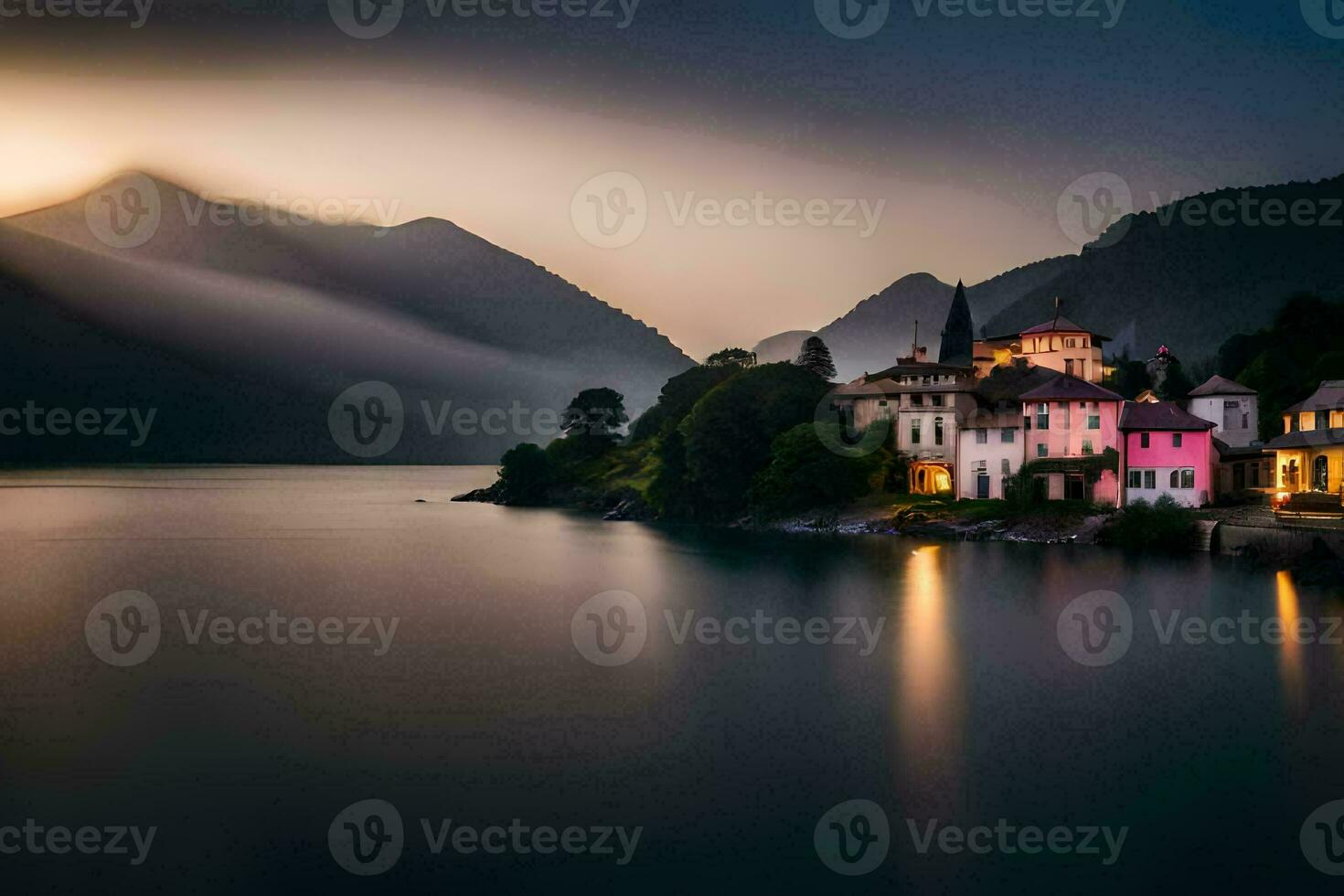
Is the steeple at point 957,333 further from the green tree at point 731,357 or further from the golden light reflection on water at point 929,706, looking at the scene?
the golden light reflection on water at point 929,706

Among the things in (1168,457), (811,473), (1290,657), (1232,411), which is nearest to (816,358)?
(811,473)

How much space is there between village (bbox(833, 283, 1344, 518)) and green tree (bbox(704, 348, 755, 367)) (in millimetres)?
56301

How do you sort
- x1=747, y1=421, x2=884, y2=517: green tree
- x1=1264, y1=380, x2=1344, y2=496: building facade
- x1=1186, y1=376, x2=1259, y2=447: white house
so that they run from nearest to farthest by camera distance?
x1=1264, y1=380, x2=1344, y2=496: building facade < x1=1186, y1=376, x2=1259, y2=447: white house < x1=747, y1=421, x2=884, y2=517: green tree

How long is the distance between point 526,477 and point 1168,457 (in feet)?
290

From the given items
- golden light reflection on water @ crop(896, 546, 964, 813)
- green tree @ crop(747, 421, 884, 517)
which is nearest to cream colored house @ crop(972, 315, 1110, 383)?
green tree @ crop(747, 421, 884, 517)

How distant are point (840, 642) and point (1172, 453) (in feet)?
129

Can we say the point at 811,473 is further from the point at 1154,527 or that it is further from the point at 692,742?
the point at 692,742

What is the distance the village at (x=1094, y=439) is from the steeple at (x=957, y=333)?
45029 millimetres

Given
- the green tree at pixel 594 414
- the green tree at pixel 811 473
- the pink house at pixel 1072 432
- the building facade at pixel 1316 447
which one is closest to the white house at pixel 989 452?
the pink house at pixel 1072 432

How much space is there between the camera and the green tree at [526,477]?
13988cm

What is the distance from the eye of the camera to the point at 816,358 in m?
135

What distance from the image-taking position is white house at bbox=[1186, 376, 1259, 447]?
7819 cm

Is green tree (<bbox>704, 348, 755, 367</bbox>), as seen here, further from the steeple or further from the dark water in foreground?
the dark water in foreground

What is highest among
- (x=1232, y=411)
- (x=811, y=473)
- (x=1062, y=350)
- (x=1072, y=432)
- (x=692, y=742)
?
(x=1062, y=350)
